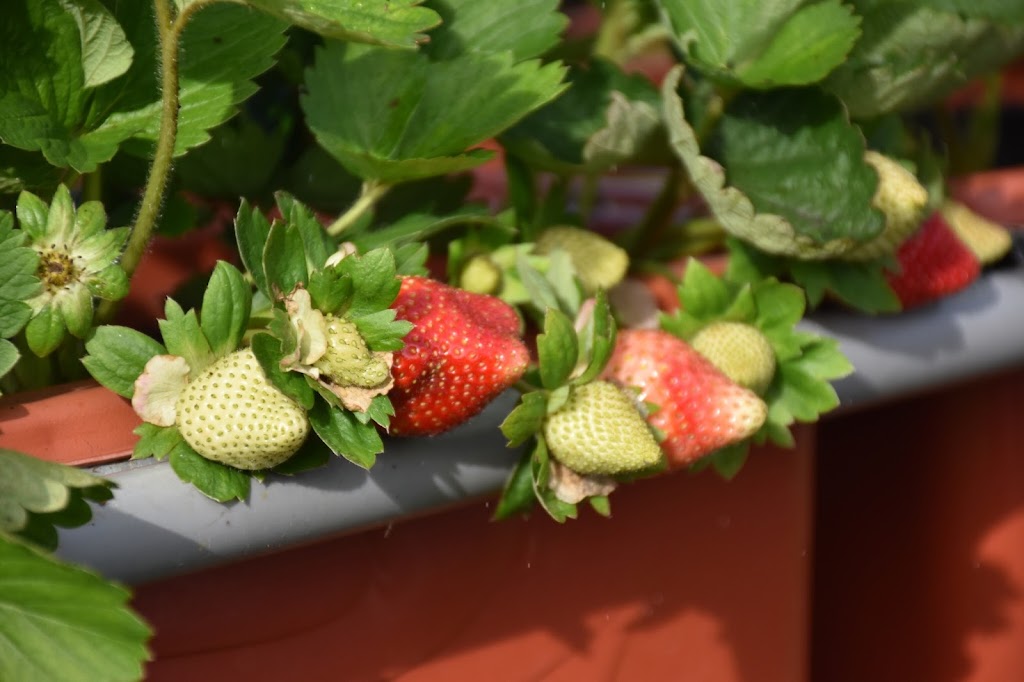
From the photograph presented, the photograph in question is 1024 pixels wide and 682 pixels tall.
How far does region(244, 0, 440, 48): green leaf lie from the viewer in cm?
42

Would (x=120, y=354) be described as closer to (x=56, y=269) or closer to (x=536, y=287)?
(x=56, y=269)

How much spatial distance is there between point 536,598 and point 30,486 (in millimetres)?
285

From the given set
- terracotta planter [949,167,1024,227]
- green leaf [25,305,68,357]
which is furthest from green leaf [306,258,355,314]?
terracotta planter [949,167,1024,227]

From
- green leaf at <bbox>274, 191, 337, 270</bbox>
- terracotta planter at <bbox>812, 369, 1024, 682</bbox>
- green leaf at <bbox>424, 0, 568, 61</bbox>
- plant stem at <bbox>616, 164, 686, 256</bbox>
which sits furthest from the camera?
terracotta planter at <bbox>812, 369, 1024, 682</bbox>

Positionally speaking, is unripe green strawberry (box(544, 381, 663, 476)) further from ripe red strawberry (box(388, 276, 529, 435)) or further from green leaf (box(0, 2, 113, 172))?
green leaf (box(0, 2, 113, 172))

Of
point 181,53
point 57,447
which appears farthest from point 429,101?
point 57,447

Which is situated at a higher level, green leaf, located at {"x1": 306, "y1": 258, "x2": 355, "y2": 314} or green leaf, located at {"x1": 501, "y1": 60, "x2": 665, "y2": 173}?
green leaf, located at {"x1": 306, "y1": 258, "x2": 355, "y2": 314}

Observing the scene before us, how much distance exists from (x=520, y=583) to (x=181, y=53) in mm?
302

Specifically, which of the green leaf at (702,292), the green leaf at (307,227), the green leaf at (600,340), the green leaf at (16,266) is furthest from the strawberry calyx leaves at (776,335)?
the green leaf at (16,266)

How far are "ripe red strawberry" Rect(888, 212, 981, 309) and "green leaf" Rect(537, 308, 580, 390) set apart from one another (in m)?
0.25

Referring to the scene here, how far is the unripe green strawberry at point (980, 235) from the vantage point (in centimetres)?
77

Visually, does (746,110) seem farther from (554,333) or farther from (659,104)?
(554,333)

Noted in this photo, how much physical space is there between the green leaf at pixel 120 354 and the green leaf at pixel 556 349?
16 centimetres

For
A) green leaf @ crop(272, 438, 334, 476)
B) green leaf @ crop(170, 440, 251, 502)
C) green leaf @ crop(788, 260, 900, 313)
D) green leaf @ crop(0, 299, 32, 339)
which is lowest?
green leaf @ crop(788, 260, 900, 313)
